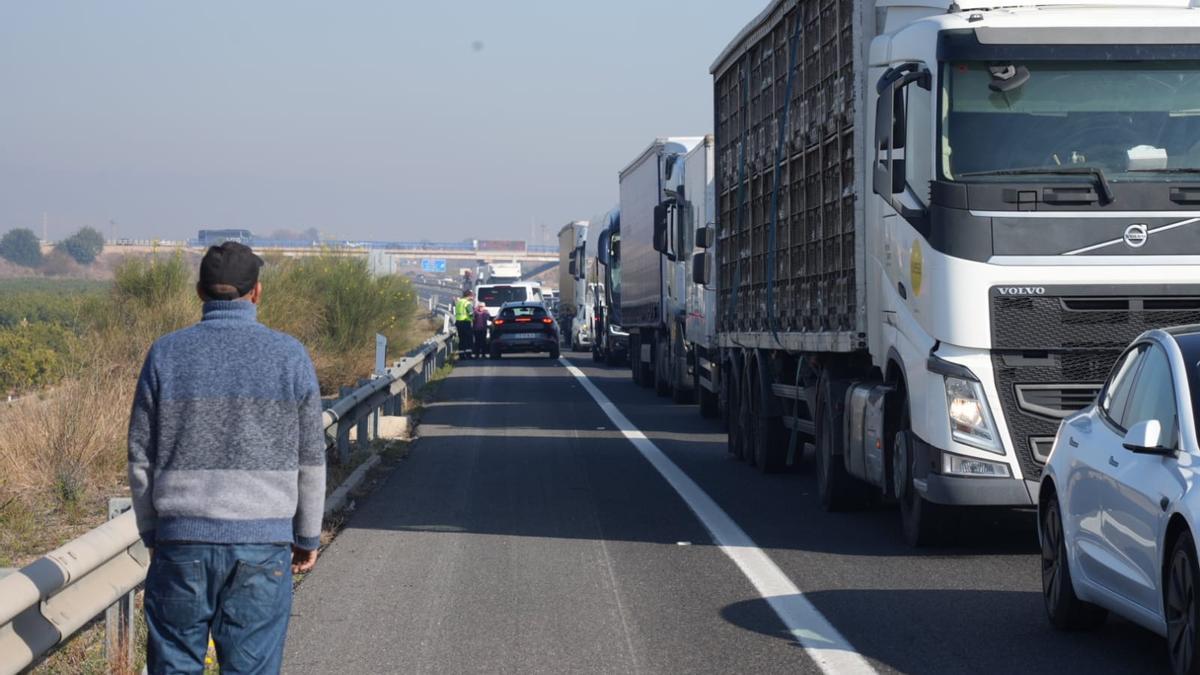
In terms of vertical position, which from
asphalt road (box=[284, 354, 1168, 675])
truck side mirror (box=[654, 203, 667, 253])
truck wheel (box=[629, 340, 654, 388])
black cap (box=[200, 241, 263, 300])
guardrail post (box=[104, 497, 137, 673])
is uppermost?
truck side mirror (box=[654, 203, 667, 253])

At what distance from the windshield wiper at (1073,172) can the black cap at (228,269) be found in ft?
19.4

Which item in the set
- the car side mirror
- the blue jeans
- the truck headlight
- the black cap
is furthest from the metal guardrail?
the truck headlight

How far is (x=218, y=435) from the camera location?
17.1 ft

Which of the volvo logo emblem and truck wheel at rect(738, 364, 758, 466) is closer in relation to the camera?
the volvo logo emblem

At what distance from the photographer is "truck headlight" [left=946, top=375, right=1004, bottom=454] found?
10.3 m

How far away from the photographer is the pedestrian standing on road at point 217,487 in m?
5.19

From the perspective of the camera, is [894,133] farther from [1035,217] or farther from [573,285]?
[573,285]

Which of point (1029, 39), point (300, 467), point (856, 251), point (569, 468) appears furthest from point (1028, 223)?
point (569, 468)

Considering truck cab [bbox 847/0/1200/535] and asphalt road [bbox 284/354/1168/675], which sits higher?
truck cab [bbox 847/0/1200/535]

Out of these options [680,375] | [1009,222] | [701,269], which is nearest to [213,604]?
[1009,222]

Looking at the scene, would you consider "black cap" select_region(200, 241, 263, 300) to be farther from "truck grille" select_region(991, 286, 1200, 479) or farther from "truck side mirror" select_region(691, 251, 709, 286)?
"truck side mirror" select_region(691, 251, 709, 286)

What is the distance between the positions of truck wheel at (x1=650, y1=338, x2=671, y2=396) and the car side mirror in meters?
20.3

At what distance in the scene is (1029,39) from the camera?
34.3ft

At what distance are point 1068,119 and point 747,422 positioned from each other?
6884mm
